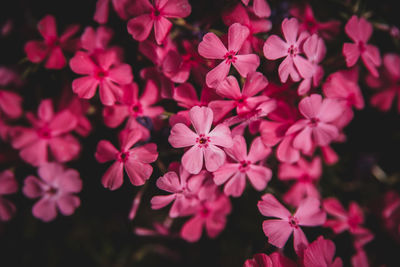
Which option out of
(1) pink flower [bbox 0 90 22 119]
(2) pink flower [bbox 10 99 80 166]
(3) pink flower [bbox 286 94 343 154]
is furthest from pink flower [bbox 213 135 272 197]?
(1) pink flower [bbox 0 90 22 119]

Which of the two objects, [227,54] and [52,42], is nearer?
[227,54]

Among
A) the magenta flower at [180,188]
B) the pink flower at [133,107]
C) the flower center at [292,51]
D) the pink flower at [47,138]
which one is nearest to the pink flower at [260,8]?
the flower center at [292,51]

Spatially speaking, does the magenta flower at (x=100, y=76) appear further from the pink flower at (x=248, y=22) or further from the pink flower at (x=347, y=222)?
the pink flower at (x=347, y=222)

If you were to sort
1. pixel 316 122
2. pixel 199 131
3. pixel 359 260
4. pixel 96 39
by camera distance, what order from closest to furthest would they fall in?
pixel 199 131
pixel 316 122
pixel 96 39
pixel 359 260

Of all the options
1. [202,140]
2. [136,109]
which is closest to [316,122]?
[202,140]

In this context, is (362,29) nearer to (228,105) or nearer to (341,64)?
(341,64)

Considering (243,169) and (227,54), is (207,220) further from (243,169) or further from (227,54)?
(227,54)

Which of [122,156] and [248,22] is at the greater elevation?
[248,22]
